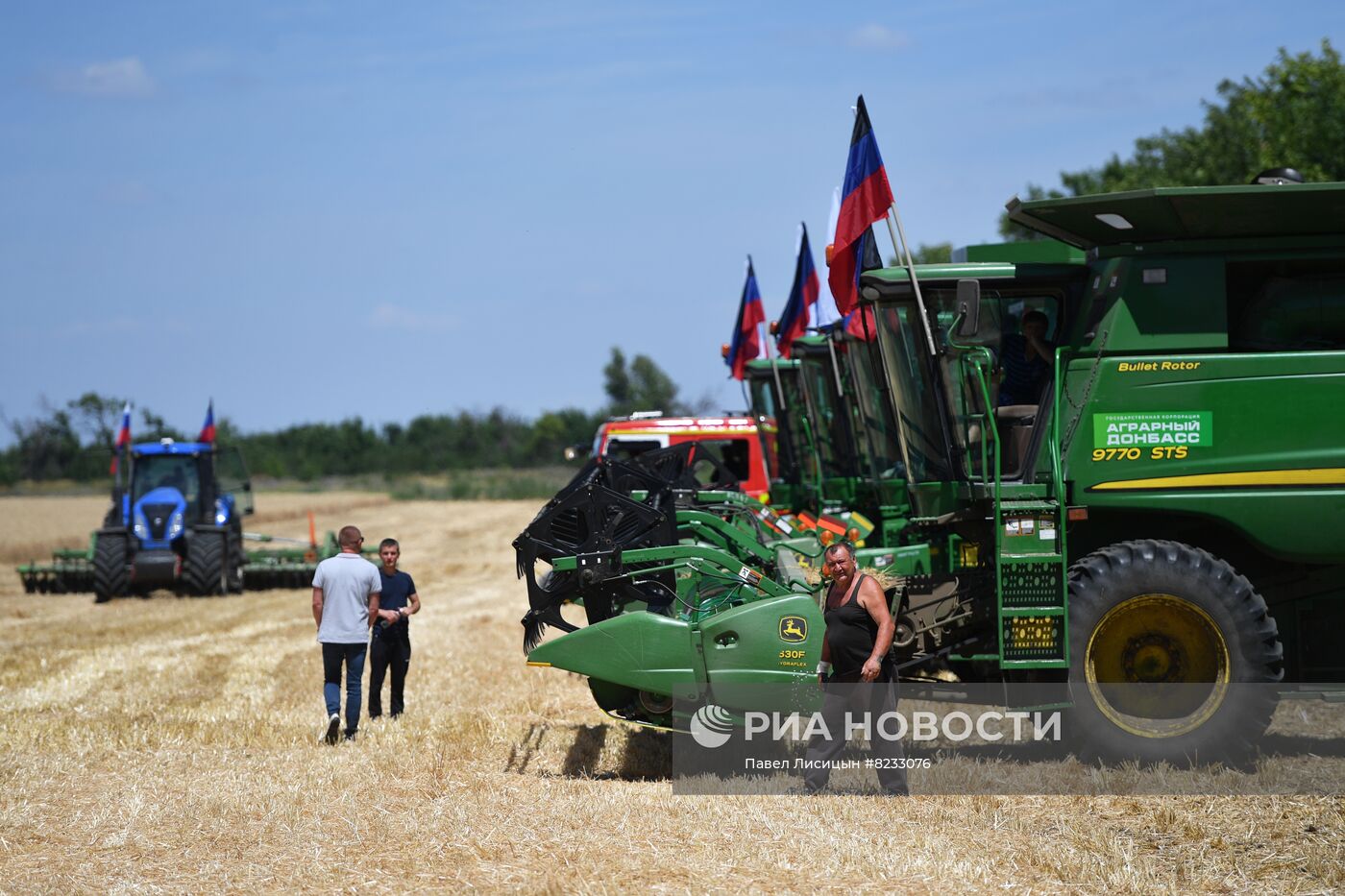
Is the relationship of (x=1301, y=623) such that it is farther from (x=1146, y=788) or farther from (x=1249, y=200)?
(x=1249, y=200)

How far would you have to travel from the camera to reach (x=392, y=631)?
32.7 feet

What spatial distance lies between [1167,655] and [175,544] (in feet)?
54.3

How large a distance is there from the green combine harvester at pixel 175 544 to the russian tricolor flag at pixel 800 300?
8501 millimetres

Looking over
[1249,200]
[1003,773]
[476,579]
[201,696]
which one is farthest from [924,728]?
[476,579]

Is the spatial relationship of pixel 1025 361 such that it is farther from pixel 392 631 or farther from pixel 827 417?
pixel 827 417

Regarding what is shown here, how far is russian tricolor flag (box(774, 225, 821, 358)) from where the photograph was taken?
14.9 m

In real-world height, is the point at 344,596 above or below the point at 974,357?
below

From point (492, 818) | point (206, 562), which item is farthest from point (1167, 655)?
point (206, 562)

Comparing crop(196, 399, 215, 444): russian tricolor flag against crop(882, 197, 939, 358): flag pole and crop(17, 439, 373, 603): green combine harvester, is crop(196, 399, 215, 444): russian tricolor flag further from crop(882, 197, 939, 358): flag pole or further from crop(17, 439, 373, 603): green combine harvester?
crop(882, 197, 939, 358): flag pole

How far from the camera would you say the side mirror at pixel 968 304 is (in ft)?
26.6

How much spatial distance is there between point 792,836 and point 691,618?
6.53 ft

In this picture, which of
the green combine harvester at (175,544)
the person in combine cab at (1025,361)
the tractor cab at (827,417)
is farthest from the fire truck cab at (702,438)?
the person in combine cab at (1025,361)

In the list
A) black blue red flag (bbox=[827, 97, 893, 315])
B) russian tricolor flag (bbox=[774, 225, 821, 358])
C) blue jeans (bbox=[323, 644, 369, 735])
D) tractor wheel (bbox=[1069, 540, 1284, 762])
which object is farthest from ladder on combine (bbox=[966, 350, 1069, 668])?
russian tricolor flag (bbox=[774, 225, 821, 358])

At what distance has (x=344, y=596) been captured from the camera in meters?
9.38
